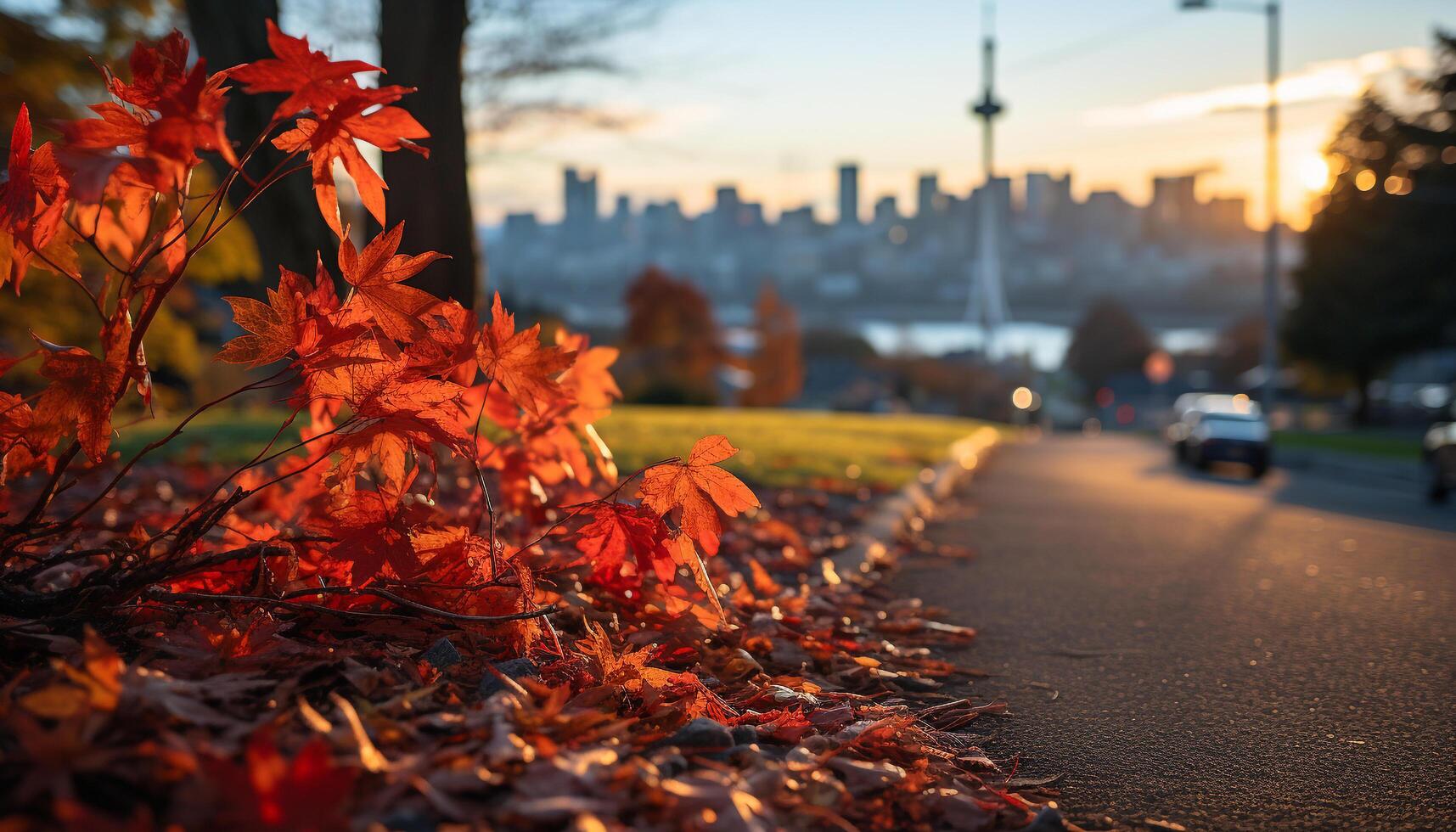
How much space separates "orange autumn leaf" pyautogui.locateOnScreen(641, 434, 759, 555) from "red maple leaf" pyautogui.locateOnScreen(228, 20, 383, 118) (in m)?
1.17

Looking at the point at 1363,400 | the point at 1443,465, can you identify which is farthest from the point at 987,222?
the point at 1443,465

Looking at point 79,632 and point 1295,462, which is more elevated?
point 79,632

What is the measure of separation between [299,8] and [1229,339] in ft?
453

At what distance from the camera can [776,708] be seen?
9.66 ft

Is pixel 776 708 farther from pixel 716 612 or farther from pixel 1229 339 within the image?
pixel 1229 339

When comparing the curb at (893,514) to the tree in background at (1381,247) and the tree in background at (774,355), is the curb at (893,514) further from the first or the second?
the tree in background at (774,355)

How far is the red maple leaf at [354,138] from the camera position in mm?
2420

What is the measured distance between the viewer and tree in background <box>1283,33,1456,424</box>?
33.4 m

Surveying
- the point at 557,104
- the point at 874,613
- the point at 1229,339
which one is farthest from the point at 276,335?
the point at 1229,339

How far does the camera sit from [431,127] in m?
5.71

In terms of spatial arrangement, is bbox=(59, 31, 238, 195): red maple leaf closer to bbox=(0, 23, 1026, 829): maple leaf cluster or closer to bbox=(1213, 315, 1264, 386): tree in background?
bbox=(0, 23, 1026, 829): maple leaf cluster

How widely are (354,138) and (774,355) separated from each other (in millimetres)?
96026

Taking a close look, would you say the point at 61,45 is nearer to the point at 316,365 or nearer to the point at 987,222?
the point at 316,365

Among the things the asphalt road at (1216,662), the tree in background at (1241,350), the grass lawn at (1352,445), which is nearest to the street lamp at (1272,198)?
the grass lawn at (1352,445)
